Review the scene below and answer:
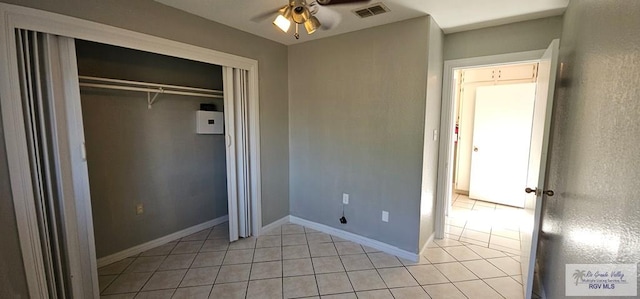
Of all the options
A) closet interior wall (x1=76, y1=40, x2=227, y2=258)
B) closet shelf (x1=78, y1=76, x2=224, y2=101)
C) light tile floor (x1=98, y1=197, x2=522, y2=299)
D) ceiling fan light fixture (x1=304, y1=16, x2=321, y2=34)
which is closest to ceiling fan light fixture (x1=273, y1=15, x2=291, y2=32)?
ceiling fan light fixture (x1=304, y1=16, x2=321, y2=34)

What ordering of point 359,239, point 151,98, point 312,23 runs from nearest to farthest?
point 312,23 → point 151,98 → point 359,239

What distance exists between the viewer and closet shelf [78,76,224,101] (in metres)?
2.31

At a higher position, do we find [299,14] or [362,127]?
[299,14]

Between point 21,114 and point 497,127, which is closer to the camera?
point 21,114

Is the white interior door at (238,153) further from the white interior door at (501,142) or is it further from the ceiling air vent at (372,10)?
the white interior door at (501,142)

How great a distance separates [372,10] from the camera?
2340 mm

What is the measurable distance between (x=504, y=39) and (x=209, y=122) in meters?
3.28

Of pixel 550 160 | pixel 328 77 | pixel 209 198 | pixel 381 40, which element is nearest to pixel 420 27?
pixel 381 40

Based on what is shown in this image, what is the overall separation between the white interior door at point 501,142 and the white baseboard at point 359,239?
267 centimetres

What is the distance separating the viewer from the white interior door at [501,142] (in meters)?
4.19

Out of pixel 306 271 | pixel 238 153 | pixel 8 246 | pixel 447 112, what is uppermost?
pixel 447 112

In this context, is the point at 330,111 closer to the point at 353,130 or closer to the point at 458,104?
the point at 353,130

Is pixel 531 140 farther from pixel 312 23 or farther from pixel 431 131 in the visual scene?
pixel 312 23

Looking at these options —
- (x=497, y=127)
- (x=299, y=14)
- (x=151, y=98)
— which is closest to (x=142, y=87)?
(x=151, y=98)
